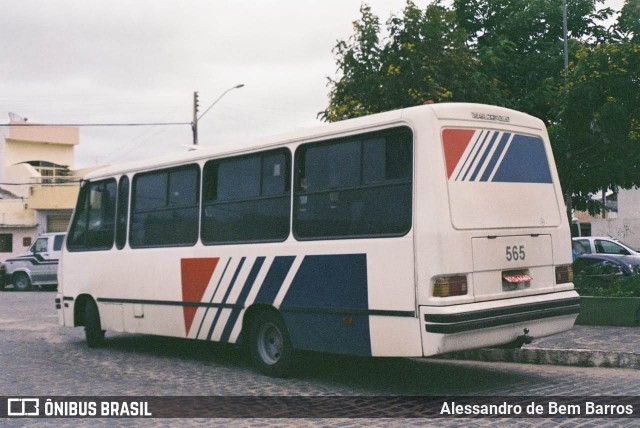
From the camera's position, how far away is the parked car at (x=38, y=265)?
28.8m

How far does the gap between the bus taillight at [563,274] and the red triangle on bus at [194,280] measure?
13.5 feet

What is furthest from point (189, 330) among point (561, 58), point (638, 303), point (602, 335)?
point (561, 58)

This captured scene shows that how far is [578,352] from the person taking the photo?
9680mm

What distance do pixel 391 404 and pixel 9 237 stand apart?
38018mm

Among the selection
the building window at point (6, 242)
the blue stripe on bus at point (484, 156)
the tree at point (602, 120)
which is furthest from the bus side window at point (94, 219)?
the building window at point (6, 242)

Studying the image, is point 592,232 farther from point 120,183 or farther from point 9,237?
point 120,183

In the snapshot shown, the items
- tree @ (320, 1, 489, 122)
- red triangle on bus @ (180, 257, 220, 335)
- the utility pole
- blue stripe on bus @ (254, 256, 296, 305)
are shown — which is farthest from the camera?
the utility pole

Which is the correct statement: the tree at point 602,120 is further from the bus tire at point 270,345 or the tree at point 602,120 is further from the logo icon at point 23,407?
the logo icon at point 23,407

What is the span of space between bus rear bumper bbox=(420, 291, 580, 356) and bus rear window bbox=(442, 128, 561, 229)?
2.62 feet

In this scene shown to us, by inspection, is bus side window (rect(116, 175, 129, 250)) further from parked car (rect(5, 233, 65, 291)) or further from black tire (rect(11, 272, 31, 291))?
black tire (rect(11, 272, 31, 291))

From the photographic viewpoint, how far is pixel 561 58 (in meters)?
25.5

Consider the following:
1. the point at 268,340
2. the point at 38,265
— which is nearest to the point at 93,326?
the point at 268,340

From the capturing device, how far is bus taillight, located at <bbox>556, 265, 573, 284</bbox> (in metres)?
8.73

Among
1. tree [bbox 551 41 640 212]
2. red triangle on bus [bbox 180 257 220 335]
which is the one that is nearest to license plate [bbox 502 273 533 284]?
red triangle on bus [bbox 180 257 220 335]
